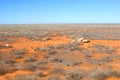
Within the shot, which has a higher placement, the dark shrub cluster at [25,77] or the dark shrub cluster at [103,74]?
the dark shrub cluster at [25,77]

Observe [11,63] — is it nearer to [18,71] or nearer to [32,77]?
[18,71]

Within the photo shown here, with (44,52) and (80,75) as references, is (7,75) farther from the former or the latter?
(44,52)

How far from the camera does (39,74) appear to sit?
9.67 meters

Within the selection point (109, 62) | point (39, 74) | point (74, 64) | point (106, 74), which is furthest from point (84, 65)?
point (39, 74)

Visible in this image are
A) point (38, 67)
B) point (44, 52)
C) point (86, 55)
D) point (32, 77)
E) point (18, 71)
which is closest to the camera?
point (32, 77)

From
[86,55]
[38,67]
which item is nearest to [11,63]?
[38,67]

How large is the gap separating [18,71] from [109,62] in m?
5.95

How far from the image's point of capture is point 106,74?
376 inches

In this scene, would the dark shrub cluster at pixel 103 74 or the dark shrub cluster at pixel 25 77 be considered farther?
the dark shrub cluster at pixel 103 74

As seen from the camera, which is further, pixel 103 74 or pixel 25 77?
pixel 103 74

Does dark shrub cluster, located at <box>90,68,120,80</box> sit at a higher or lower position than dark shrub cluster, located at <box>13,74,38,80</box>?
lower

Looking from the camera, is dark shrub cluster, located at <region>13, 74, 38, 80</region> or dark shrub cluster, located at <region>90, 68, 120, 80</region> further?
dark shrub cluster, located at <region>90, 68, 120, 80</region>

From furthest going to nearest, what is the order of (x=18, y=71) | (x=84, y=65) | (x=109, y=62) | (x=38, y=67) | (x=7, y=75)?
1. (x=109, y=62)
2. (x=84, y=65)
3. (x=38, y=67)
4. (x=18, y=71)
5. (x=7, y=75)

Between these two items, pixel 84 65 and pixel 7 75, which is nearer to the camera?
pixel 7 75
